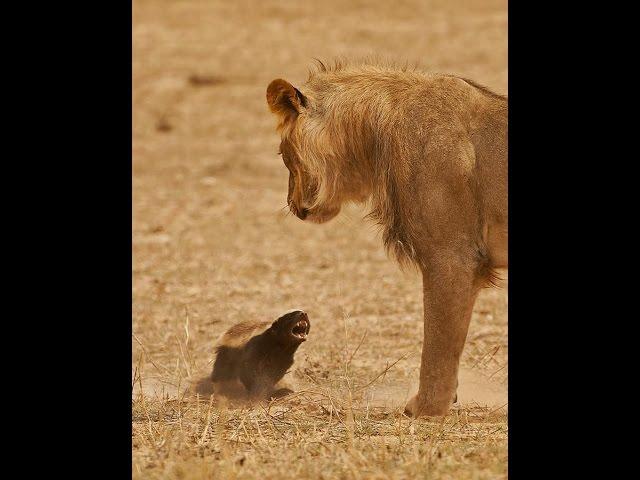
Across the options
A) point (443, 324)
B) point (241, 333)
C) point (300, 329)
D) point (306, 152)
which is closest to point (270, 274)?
point (241, 333)

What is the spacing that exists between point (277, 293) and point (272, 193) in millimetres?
4530

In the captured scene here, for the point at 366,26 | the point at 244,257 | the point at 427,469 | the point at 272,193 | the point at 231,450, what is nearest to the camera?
the point at 427,469

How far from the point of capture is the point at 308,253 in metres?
11.6

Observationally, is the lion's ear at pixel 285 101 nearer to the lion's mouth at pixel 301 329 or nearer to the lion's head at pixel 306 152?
the lion's head at pixel 306 152

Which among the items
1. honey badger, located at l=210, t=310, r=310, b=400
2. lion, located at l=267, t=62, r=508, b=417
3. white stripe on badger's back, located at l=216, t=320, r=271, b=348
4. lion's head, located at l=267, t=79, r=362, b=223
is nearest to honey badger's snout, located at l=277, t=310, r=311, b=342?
honey badger, located at l=210, t=310, r=310, b=400

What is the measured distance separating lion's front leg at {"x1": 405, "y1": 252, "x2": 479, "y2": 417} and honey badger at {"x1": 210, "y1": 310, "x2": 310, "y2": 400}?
157 centimetres

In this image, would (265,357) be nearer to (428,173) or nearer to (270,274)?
(428,173)

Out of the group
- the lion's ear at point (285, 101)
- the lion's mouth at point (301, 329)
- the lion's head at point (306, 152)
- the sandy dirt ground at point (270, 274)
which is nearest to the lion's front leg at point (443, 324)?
the sandy dirt ground at point (270, 274)

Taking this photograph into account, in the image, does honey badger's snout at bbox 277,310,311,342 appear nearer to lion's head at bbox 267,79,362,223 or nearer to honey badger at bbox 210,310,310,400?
honey badger at bbox 210,310,310,400

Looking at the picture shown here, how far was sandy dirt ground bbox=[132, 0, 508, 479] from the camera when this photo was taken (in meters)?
5.14

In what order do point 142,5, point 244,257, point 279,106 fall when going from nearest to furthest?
1. point 279,106
2. point 244,257
3. point 142,5

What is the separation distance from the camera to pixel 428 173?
19.4 ft

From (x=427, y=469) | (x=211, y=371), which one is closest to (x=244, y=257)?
(x=211, y=371)
